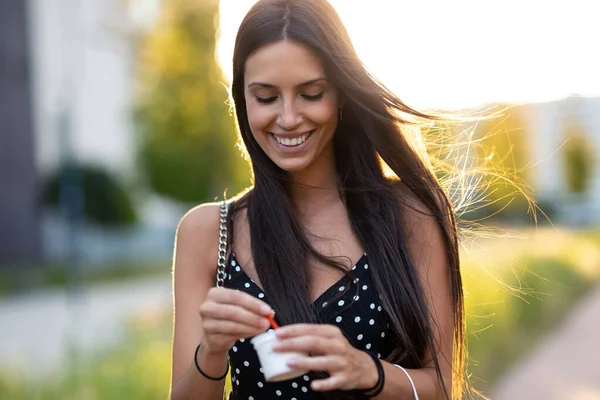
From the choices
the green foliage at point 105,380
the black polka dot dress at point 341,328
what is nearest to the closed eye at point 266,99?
the black polka dot dress at point 341,328

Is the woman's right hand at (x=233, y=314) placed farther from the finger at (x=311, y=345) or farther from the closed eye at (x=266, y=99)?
the closed eye at (x=266, y=99)

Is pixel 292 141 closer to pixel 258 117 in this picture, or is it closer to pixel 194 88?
pixel 258 117

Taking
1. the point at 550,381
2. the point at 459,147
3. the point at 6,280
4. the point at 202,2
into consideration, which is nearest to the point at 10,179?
the point at 6,280

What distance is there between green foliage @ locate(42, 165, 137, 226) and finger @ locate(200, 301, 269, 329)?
18823mm

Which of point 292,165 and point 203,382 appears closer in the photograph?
point 203,382

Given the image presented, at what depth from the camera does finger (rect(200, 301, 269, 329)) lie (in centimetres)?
182

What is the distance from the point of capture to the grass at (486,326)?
480cm

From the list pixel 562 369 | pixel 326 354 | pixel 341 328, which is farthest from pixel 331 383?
pixel 562 369

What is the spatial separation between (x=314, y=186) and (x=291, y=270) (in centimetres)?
32

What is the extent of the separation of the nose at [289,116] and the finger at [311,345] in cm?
60

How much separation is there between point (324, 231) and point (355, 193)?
0.13 meters

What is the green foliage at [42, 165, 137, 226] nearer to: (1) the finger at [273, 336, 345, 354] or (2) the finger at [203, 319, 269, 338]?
(2) the finger at [203, 319, 269, 338]

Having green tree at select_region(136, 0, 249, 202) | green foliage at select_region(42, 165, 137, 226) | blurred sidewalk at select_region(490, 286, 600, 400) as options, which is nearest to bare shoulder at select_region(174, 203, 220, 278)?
blurred sidewalk at select_region(490, 286, 600, 400)

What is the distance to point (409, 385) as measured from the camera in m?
2.11
